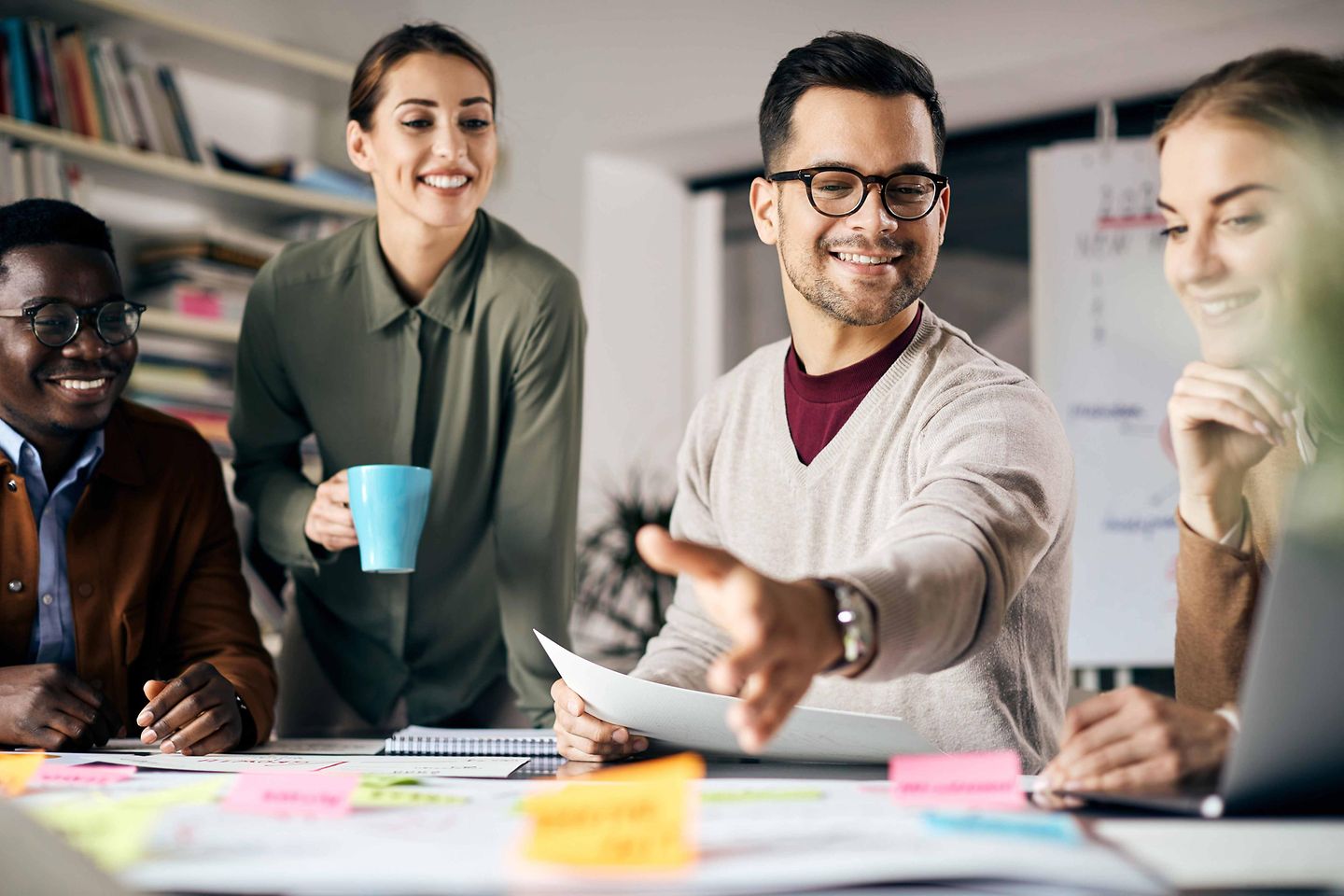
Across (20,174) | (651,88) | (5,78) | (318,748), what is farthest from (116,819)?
(651,88)

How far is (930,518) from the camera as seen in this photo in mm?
984

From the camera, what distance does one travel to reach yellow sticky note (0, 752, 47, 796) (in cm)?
91

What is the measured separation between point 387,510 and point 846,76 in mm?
740

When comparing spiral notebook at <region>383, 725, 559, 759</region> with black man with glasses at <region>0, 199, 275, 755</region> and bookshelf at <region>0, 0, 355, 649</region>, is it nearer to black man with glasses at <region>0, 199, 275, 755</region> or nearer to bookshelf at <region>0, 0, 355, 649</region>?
black man with glasses at <region>0, 199, 275, 755</region>

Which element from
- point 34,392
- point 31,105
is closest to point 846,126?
point 34,392

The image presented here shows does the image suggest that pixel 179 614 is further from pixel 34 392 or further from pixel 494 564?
pixel 494 564

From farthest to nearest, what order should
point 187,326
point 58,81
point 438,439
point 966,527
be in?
point 187,326 < point 58,81 < point 438,439 < point 966,527

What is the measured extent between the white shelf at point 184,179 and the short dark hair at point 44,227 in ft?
4.78

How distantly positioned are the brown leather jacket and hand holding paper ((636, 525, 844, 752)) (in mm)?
890

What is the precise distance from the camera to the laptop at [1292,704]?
2.24ft

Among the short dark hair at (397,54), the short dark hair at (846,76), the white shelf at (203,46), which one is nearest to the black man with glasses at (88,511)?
the short dark hair at (397,54)

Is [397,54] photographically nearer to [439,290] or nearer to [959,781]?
[439,290]

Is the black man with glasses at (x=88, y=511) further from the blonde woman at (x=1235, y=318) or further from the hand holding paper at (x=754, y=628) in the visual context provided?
the blonde woman at (x=1235, y=318)

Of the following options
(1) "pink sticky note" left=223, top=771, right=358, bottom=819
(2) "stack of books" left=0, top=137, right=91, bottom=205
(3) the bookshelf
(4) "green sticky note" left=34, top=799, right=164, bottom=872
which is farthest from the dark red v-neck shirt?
(2) "stack of books" left=0, top=137, right=91, bottom=205
